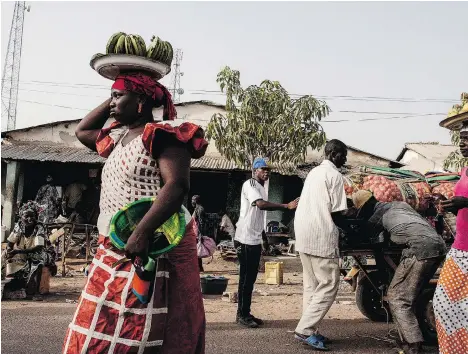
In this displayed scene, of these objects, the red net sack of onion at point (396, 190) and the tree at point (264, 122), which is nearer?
the red net sack of onion at point (396, 190)

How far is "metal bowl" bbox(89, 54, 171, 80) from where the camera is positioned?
2742mm

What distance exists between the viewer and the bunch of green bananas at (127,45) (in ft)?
9.09

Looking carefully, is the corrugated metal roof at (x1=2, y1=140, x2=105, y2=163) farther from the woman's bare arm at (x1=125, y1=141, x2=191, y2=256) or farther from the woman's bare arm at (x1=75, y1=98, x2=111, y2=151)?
the woman's bare arm at (x1=125, y1=141, x2=191, y2=256)

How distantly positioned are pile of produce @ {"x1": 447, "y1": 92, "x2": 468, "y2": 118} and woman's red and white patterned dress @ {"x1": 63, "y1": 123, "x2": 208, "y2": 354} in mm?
2317

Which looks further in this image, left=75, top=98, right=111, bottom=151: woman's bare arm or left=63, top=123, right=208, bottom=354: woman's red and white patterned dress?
left=75, top=98, right=111, bottom=151: woman's bare arm

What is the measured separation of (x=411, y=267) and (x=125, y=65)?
3517 millimetres

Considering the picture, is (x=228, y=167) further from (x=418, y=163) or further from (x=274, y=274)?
(x=418, y=163)

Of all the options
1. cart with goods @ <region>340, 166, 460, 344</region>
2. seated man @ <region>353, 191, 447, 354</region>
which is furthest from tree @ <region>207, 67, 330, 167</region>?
seated man @ <region>353, 191, 447, 354</region>

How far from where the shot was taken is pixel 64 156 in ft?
54.6

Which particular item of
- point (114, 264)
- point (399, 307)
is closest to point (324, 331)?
point (399, 307)

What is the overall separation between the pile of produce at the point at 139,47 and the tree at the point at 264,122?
1107 cm

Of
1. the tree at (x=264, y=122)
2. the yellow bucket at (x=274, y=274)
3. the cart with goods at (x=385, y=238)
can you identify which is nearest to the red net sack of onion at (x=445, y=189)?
the cart with goods at (x=385, y=238)

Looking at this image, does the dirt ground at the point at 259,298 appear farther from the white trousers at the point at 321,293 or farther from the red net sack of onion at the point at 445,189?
the red net sack of onion at the point at 445,189

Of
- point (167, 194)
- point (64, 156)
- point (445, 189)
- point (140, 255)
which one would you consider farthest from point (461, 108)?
point (64, 156)
